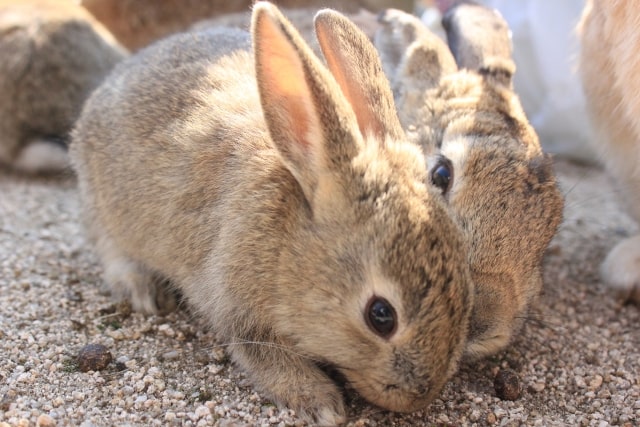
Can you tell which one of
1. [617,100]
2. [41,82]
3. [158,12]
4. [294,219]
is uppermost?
[617,100]

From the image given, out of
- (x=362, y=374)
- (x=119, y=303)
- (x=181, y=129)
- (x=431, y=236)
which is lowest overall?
(x=119, y=303)

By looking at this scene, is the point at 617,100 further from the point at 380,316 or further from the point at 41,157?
the point at 41,157

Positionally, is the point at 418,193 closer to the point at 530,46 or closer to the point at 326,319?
the point at 326,319

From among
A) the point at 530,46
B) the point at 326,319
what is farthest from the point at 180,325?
the point at 530,46

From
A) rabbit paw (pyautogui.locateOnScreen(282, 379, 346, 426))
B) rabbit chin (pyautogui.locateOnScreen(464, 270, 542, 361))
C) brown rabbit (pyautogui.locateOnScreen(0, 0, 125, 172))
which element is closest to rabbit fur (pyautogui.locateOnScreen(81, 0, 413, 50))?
brown rabbit (pyautogui.locateOnScreen(0, 0, 125, 172))

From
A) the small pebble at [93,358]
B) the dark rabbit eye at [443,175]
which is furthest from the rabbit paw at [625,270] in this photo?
the small pebble at [93,358]

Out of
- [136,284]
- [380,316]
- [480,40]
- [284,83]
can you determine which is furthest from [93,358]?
[480,40]

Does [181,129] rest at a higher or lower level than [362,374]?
higher
